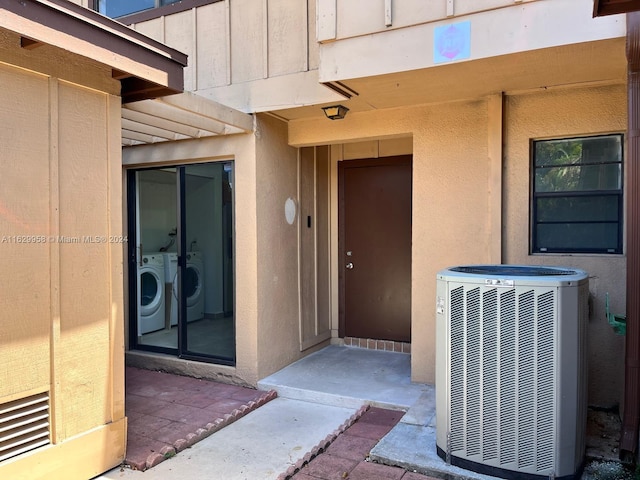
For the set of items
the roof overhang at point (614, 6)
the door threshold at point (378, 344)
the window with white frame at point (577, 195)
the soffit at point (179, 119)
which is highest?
the roof overhang at point (614, 6)

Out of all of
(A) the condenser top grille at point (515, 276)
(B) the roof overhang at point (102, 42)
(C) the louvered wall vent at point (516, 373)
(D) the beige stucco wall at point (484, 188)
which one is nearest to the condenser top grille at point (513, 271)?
(A) the condenser top grille at point (515, 276)

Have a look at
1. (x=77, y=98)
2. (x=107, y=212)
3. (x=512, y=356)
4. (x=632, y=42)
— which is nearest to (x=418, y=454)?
(x=512, y=356)

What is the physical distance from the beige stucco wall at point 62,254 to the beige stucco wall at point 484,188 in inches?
94.4

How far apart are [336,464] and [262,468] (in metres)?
0.48

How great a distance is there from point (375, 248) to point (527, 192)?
200 centimetres

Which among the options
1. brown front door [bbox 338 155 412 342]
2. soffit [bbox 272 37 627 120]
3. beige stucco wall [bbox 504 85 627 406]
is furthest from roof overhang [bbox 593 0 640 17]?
brown front door [bbox 338 155 412 342]

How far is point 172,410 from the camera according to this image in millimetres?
3867

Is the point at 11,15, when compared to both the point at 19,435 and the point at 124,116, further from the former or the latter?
the point at 19,435

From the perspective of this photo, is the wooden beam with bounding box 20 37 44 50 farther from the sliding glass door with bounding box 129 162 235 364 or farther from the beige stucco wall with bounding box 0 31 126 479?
the sliding glass door with bounding box 129 162 235 364

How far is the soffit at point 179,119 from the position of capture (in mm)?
3415

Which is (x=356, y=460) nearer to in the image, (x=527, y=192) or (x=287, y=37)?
(x=527, y=192)

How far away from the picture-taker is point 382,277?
17.9 feet

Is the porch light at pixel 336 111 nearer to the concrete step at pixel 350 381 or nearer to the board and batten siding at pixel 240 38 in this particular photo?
the board and batten siding at pixel 240 38

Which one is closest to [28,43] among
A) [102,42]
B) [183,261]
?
[102,42]
